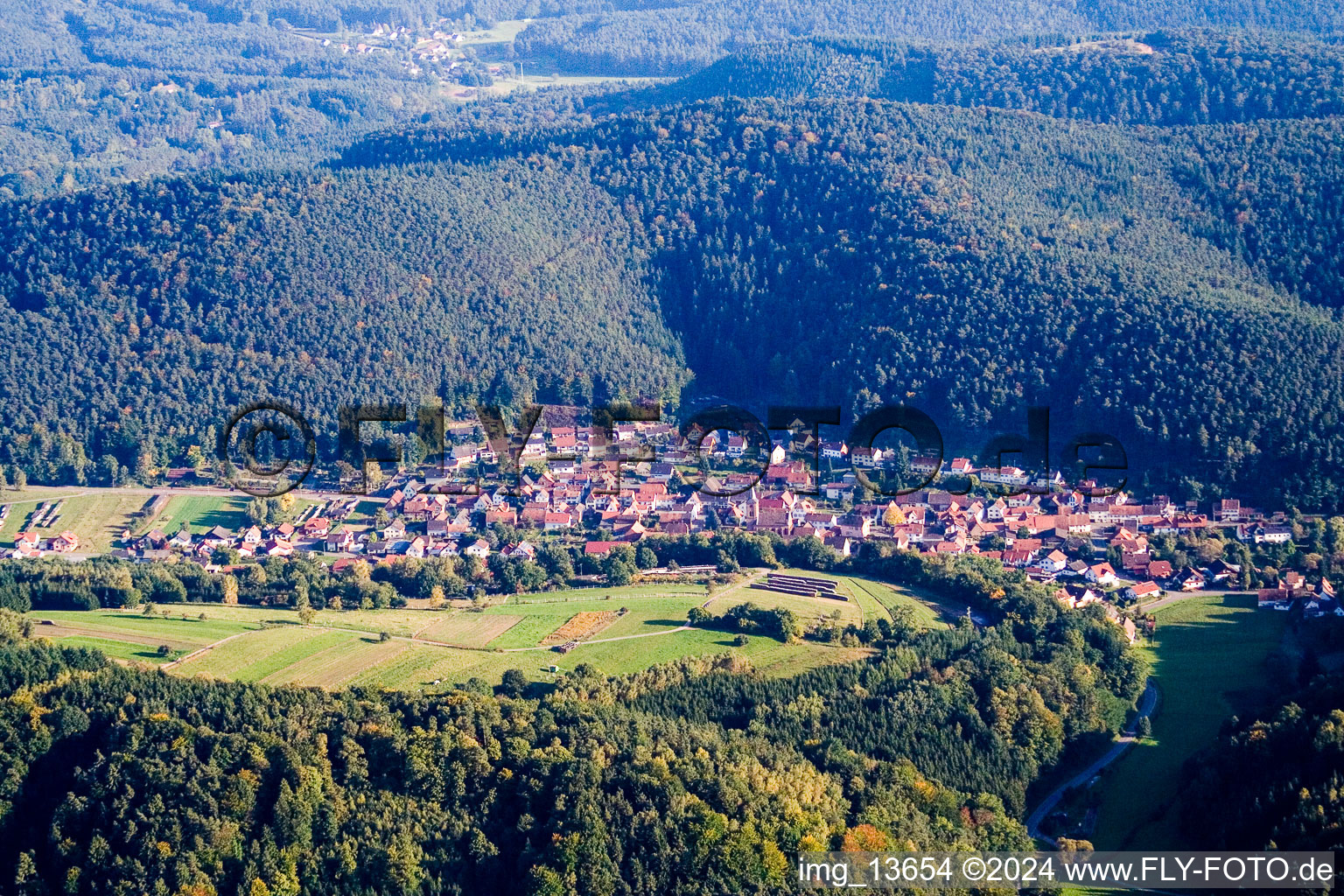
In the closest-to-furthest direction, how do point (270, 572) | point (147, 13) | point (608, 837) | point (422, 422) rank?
point (608, 837) → point (270, 572) → point (422, 422) → point (147, 13)

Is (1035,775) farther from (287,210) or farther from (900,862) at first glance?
(287,210)

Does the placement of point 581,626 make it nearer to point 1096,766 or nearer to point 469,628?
point 469,628

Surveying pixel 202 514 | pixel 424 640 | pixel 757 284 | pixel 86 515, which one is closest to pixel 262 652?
pixel 424 640

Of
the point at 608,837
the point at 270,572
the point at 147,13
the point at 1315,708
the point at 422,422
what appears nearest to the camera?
the point at 608,837

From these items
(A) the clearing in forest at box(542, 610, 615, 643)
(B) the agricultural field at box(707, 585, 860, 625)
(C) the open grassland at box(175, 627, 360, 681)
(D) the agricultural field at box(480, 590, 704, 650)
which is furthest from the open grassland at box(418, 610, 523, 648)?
(B) the agricultural field at box(707, 585, 860, 625)

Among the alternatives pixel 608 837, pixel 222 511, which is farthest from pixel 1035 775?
pixel 222 511

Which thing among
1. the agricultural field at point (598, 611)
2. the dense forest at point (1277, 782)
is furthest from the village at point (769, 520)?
the dense forest at point (1277, 782)

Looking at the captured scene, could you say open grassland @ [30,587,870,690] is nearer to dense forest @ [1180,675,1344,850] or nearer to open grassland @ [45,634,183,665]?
open grassland @ [45,634,183,665]
